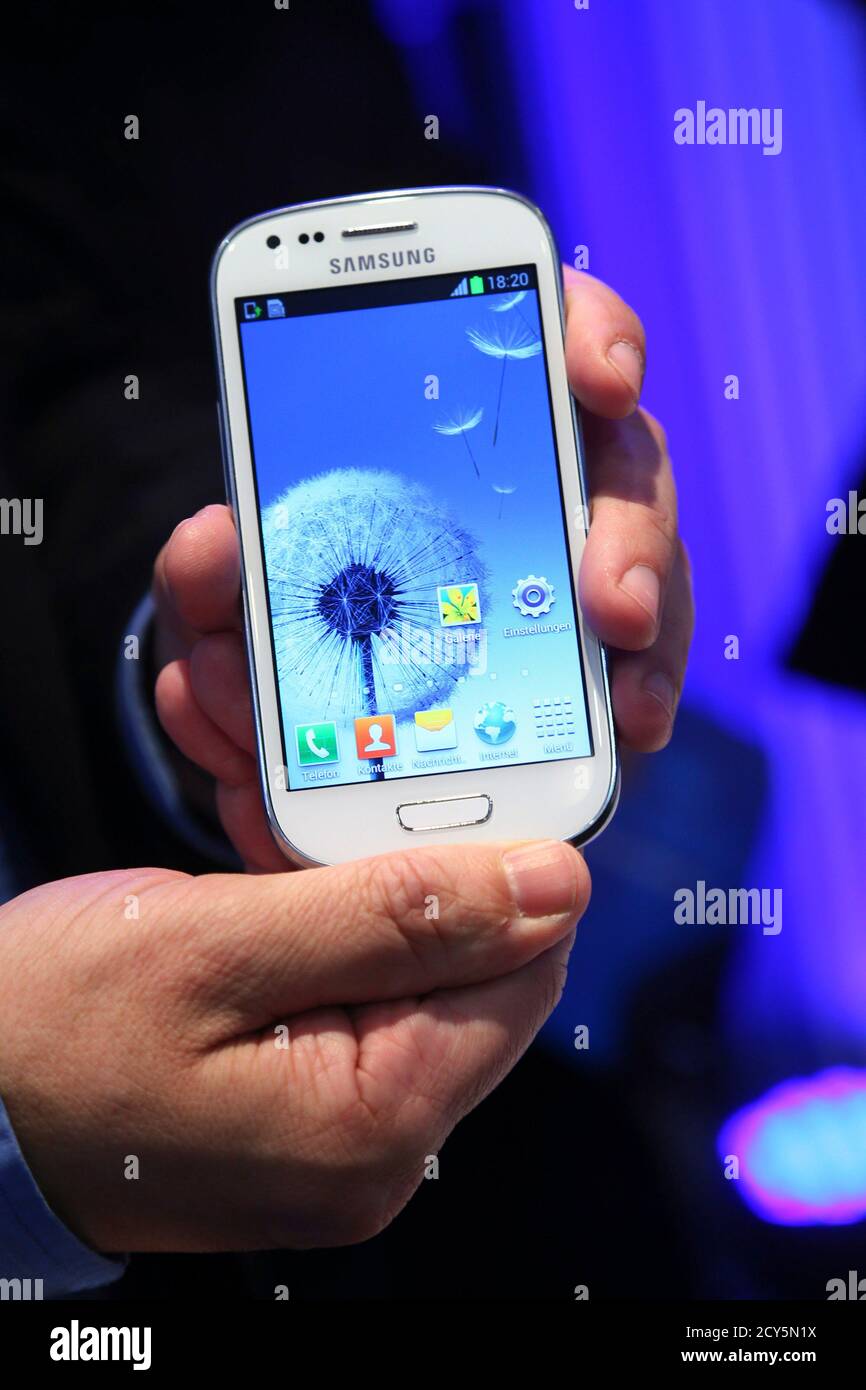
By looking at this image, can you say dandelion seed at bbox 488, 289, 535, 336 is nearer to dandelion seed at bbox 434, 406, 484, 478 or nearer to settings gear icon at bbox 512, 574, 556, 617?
dandelion seed at bbox 434, 406, 484, 478

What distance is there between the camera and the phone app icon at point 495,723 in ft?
2.63

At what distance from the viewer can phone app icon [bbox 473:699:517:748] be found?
2.63ft

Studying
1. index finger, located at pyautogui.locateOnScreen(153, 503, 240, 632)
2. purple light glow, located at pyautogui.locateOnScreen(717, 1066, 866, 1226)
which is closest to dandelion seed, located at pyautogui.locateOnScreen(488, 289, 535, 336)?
index finger, located at pyautogui.locateOnScreen(153, 503, 240, 632)

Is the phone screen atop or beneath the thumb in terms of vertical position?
atop

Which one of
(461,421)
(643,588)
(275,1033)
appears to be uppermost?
(461,421)

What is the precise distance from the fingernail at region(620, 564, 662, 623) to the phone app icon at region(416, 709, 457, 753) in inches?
6.4

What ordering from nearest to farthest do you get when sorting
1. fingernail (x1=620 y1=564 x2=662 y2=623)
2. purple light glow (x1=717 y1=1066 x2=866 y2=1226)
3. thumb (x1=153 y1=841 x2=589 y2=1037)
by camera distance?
thumb (x1=153 y1=841 x2=589 y2=1037) < fingernail (x1=620 y1=564 x2=662 y2=623) < purple light glow (x1=717 y1=1066 x2=866 y2=1226)

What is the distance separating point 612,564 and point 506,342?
206 mm

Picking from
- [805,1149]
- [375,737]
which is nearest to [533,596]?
[375,737]

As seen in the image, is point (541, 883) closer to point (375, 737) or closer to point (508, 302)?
point (375, 737)

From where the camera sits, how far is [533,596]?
0.81m

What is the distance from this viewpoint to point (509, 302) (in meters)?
0.85
